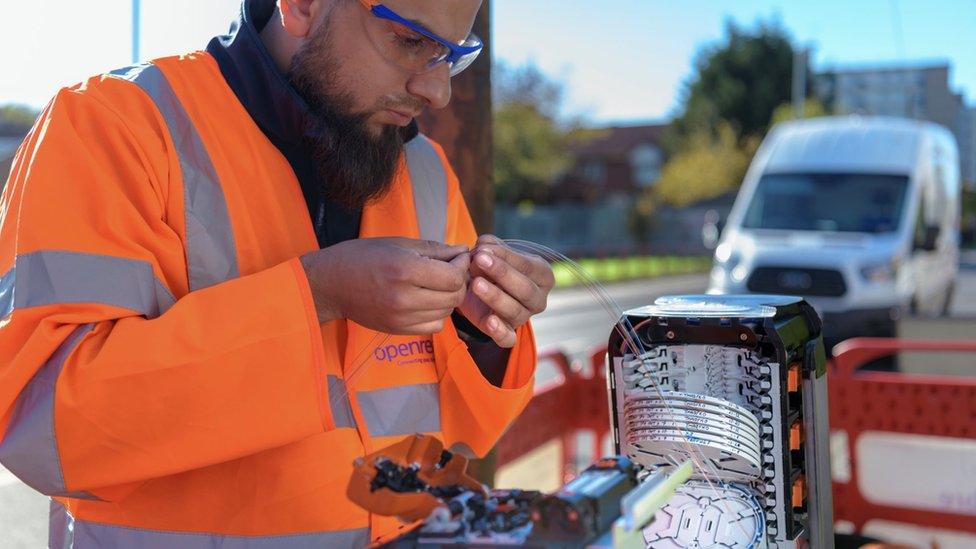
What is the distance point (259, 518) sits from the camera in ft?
5.33

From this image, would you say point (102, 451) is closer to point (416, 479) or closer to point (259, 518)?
point (259, 518)

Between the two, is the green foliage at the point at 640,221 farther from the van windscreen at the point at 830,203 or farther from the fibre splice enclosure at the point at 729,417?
the fibre splice enclosure at the point at 729,417

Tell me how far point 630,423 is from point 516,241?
0.37 m

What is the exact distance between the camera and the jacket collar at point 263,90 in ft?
5.75

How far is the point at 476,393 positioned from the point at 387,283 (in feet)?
1.65

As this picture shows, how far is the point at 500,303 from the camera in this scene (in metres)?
1.63

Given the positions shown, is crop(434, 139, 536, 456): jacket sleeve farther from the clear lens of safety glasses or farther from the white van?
the white van

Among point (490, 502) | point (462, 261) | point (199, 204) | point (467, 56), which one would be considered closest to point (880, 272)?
point (467, 56)

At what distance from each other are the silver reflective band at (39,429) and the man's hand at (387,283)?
1.09ft

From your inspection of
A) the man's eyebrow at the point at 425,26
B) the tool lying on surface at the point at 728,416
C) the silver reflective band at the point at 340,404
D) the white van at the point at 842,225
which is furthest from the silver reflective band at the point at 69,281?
the white van at the point at 842,225

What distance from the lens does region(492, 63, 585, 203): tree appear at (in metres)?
48.4

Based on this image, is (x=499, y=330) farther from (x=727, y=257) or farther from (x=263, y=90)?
(x=727, y=257)

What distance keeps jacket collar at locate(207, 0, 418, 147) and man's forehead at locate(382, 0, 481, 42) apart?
0.26 meters

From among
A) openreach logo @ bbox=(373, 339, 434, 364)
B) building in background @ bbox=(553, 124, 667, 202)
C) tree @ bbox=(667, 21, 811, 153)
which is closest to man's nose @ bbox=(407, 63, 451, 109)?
openreach logo @ bbox=(373, 339, 434, 364)
